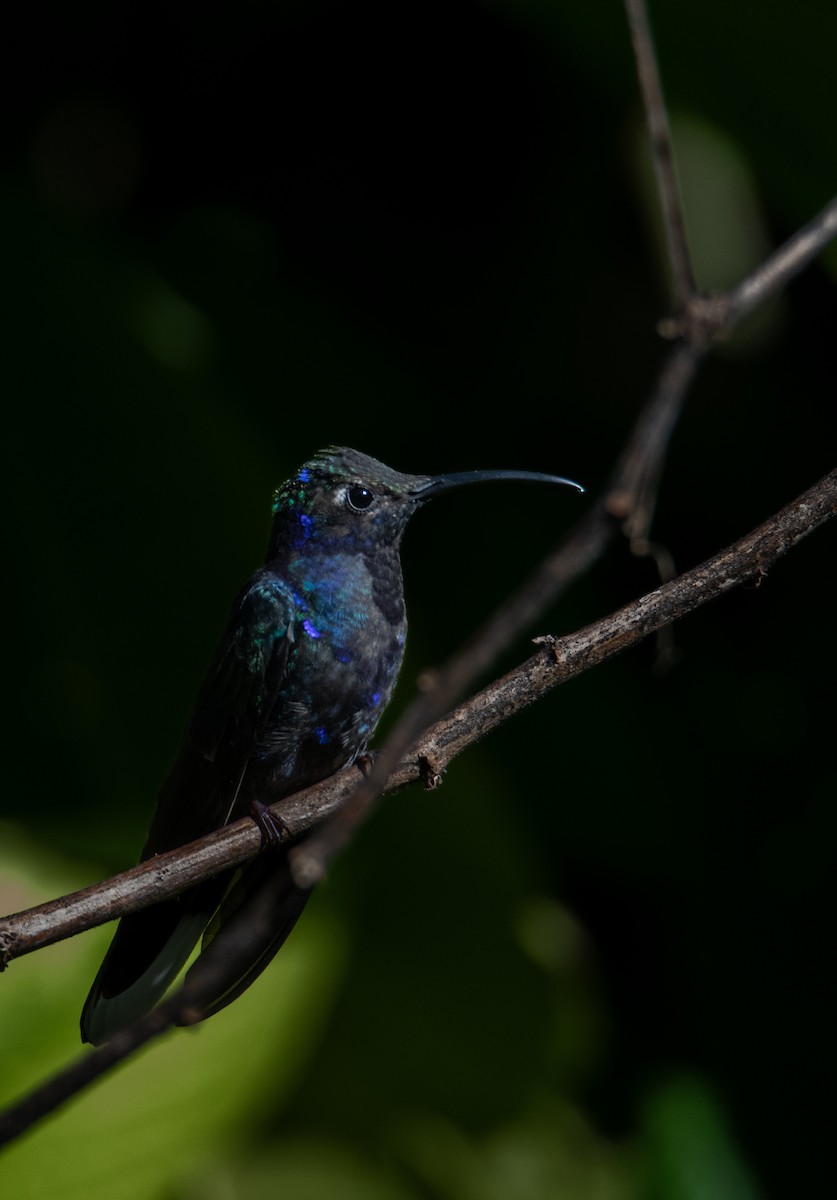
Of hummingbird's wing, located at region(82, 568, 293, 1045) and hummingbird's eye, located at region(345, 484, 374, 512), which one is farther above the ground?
hummingbird's eye, located at region(345, 484, 374, 512)

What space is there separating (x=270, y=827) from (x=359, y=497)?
0.83 metres

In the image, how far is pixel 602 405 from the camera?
3.72m

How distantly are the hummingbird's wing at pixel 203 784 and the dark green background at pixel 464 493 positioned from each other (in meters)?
0.26

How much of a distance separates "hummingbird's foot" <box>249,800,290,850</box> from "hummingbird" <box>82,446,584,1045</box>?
0.31m

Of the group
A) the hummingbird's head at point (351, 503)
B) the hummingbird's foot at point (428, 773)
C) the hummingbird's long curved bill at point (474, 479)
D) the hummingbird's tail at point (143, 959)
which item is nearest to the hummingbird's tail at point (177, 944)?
the hummingbird's tail at point (143, 959)

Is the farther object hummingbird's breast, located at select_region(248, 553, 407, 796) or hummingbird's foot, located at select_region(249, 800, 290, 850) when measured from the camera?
hummingbird's breast, located at select_region(248, 553, 407, 796)

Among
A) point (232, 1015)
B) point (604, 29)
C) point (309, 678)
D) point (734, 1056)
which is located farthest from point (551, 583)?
point (734, 1056)

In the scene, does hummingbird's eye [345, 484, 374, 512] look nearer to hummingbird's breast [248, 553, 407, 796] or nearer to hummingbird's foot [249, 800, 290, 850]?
hummingbird's breast [248, 553, 407, 796]

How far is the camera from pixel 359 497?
2.68 metres

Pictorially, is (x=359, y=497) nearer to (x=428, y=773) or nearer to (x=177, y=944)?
(x=428, y=773)

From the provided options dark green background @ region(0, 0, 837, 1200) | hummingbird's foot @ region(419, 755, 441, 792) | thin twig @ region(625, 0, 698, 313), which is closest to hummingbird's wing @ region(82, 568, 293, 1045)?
dark green background @ region(0, 0, 837, 1200)

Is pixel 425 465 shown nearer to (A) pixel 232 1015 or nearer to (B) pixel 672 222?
(A) pixel 232 1015

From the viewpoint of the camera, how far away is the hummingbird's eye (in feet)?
8.78

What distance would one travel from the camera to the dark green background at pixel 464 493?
3.17 metres
